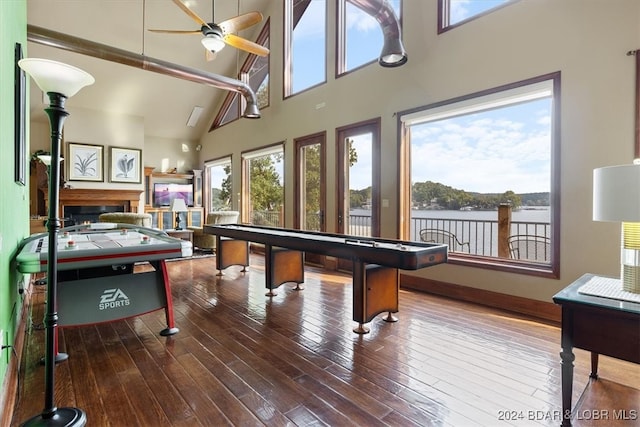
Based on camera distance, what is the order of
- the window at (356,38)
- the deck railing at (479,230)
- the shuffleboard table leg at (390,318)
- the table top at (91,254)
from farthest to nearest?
the window at (356,38), the deck railing at (479,230), the shuffleboard table leg at (390,318), the table top at (91,254)

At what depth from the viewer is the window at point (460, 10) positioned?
3.83m

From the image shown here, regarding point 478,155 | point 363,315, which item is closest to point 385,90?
point 478,155

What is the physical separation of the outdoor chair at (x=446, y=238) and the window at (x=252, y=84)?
4.67 meters

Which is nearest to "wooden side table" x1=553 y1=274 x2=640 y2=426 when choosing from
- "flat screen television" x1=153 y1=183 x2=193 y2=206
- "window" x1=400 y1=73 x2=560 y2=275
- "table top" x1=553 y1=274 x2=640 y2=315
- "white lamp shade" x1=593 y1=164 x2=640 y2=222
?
"table top" x1=553 y1=274 x2=640 y2=315

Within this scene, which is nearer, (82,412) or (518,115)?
(82,412)

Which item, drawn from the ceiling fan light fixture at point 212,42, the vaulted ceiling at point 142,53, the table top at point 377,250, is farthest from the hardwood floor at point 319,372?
the vaulted ceiling at point 142,53

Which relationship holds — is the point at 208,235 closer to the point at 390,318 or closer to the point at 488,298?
the point at 390,318

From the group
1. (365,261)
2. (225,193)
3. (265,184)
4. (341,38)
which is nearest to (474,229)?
(365,261)

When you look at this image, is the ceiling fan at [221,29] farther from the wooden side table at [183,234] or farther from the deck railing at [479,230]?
the wooden side table at [183,234]

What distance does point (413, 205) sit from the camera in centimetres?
482

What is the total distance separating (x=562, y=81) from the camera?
10.8 ft

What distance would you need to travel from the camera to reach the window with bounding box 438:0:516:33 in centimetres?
383

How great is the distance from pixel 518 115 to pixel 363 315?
2.89 metres

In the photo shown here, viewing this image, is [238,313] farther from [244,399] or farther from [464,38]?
[464,38]
